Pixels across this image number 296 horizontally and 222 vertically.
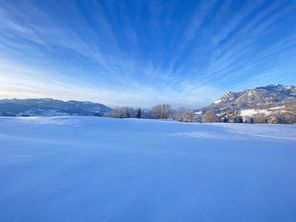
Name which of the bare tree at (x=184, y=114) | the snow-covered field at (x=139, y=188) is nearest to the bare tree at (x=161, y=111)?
the bare tree at (x=184, y=114)

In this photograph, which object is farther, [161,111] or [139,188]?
[161,111]

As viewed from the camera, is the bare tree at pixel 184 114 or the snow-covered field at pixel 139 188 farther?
the bare tree at pixel 184 114

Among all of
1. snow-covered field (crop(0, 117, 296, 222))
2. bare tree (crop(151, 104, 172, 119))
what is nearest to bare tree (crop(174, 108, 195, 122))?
bare tree (crop(151, 104, 172, 119))

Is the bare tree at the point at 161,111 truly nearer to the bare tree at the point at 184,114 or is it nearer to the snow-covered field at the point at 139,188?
the bare tree at the point at 184,114

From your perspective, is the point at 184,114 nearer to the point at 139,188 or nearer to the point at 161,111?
the point at 161,111

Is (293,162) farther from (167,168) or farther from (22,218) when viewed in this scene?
(22,218)

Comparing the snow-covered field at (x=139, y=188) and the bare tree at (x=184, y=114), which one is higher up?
the bare tree at (x=184, y=114)

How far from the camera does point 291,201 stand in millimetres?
3963

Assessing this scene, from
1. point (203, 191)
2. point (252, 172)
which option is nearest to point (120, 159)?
point (203, 191)

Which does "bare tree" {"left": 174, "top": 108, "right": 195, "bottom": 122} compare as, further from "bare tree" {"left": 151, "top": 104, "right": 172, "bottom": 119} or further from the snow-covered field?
the snow-covered field

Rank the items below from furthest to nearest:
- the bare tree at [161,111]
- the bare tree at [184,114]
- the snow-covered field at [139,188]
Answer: the bare tree at [184,114]
the bare tree at [161,111]
the snow-covered field at [139,188]

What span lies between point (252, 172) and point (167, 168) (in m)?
2.32

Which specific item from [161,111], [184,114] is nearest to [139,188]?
[161,111]

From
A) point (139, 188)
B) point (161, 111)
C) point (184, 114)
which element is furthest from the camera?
point (184, 114)
